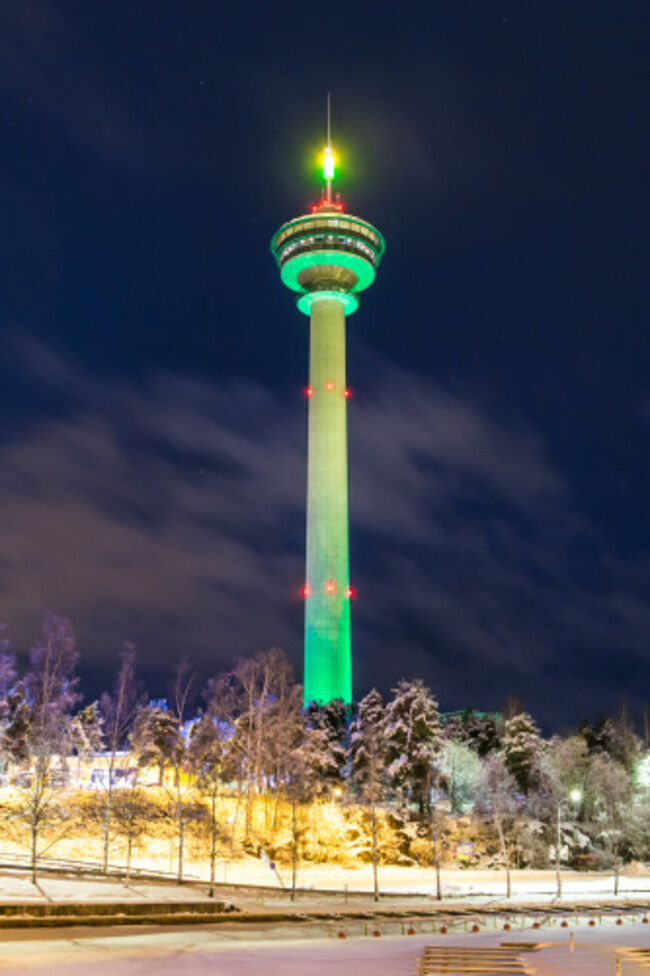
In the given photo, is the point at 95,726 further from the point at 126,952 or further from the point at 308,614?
the point at 126,952

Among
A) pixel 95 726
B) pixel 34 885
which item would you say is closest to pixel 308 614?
pixel 95 726

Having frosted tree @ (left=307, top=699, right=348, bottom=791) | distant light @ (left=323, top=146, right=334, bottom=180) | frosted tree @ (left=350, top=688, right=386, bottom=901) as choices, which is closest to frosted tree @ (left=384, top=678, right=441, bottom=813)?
frosted tree @ (left=350, top=688, right=386, bottom=901)

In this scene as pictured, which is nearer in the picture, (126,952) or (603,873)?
(126,952)

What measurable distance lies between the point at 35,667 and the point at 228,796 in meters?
20.4

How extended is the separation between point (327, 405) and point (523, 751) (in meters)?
52.1

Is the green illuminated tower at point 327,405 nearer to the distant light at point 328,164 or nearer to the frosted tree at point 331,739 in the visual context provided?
the distant light at point 328,164

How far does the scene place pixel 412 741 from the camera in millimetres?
79188

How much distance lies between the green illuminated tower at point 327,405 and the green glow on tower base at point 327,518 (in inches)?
4.6

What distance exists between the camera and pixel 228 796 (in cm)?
7206

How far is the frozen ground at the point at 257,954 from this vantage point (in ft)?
78.2

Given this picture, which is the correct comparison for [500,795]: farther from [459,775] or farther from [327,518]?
[327,518]

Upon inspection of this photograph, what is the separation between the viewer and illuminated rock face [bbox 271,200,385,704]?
367ft

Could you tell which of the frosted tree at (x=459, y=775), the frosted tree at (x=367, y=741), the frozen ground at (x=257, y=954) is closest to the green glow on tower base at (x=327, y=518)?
the frosted tree at (x=367, y=741)

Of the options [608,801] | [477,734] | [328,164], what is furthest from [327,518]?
[328,164]
